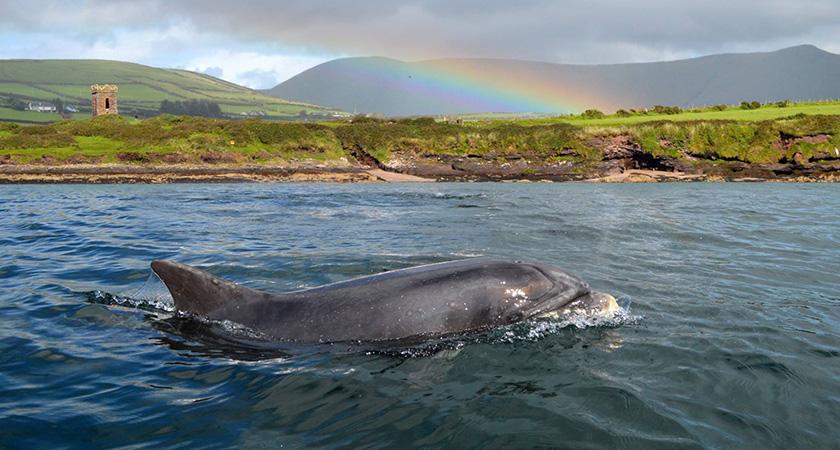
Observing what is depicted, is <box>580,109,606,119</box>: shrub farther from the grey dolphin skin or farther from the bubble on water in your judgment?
the bubble on water

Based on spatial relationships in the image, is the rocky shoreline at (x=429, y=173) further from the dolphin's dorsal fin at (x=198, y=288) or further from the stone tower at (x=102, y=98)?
the dolphin's dorsal fin at (x=198, y=288)

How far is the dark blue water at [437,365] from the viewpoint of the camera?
533 centimetres

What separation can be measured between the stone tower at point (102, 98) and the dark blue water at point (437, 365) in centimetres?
8330

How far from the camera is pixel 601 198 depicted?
1319 inches

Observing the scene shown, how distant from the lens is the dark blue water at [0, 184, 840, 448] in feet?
17.5

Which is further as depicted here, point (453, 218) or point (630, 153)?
point (630, 153)

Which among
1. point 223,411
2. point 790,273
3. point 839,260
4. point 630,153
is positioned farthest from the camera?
point 630,153

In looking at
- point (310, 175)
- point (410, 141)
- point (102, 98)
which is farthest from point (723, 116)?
point (102, 98)

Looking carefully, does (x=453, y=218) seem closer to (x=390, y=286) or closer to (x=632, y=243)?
(x=632, y=243)

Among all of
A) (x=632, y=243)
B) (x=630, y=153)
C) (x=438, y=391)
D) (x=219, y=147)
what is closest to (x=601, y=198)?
(x=632, y=243)

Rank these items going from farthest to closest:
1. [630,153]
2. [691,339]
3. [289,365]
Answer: [630,153] < [691,339] < [289,365]

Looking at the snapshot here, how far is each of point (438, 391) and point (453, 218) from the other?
17084mm

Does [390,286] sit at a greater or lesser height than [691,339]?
greater

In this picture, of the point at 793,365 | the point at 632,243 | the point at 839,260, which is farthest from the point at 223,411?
the point at 839,260
